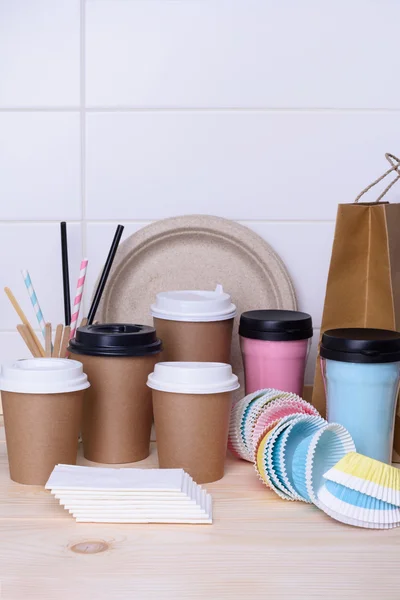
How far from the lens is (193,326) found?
3.25 feet

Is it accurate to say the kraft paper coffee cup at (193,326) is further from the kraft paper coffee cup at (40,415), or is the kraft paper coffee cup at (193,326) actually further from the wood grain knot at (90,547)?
the wood grain knot at (90,547)

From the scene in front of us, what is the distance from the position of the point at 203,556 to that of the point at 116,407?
28cm

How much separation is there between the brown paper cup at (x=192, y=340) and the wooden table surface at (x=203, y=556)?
0.78 feet

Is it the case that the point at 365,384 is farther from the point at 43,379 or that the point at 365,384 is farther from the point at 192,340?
the point at 43,379

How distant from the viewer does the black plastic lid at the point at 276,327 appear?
100cm

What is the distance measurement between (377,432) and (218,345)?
24 cm

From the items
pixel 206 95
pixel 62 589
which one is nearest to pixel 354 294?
pixel 206 95

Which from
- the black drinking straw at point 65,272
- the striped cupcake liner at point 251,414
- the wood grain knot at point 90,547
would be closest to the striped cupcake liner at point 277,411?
the striped cupcake liner at point 251,414

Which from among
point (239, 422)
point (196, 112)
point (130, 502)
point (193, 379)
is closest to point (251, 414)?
point (239, 422)

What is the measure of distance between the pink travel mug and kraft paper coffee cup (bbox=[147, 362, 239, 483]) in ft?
0.45

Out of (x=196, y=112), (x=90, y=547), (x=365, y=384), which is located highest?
(x=196, y=112)

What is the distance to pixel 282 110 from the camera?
47.4 inches

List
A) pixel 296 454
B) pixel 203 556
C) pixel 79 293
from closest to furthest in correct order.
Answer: pixel 203 556 → pixel 296 454 → pixel 79 293

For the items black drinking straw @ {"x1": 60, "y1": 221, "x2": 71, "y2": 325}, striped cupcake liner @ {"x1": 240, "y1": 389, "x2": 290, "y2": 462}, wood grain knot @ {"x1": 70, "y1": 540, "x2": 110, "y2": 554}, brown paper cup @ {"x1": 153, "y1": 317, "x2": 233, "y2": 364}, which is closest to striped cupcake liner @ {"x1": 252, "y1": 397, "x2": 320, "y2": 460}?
striped cupcake liner @ {"x1": 240, "y1": 389, "x2": 290, "y2": 462}
